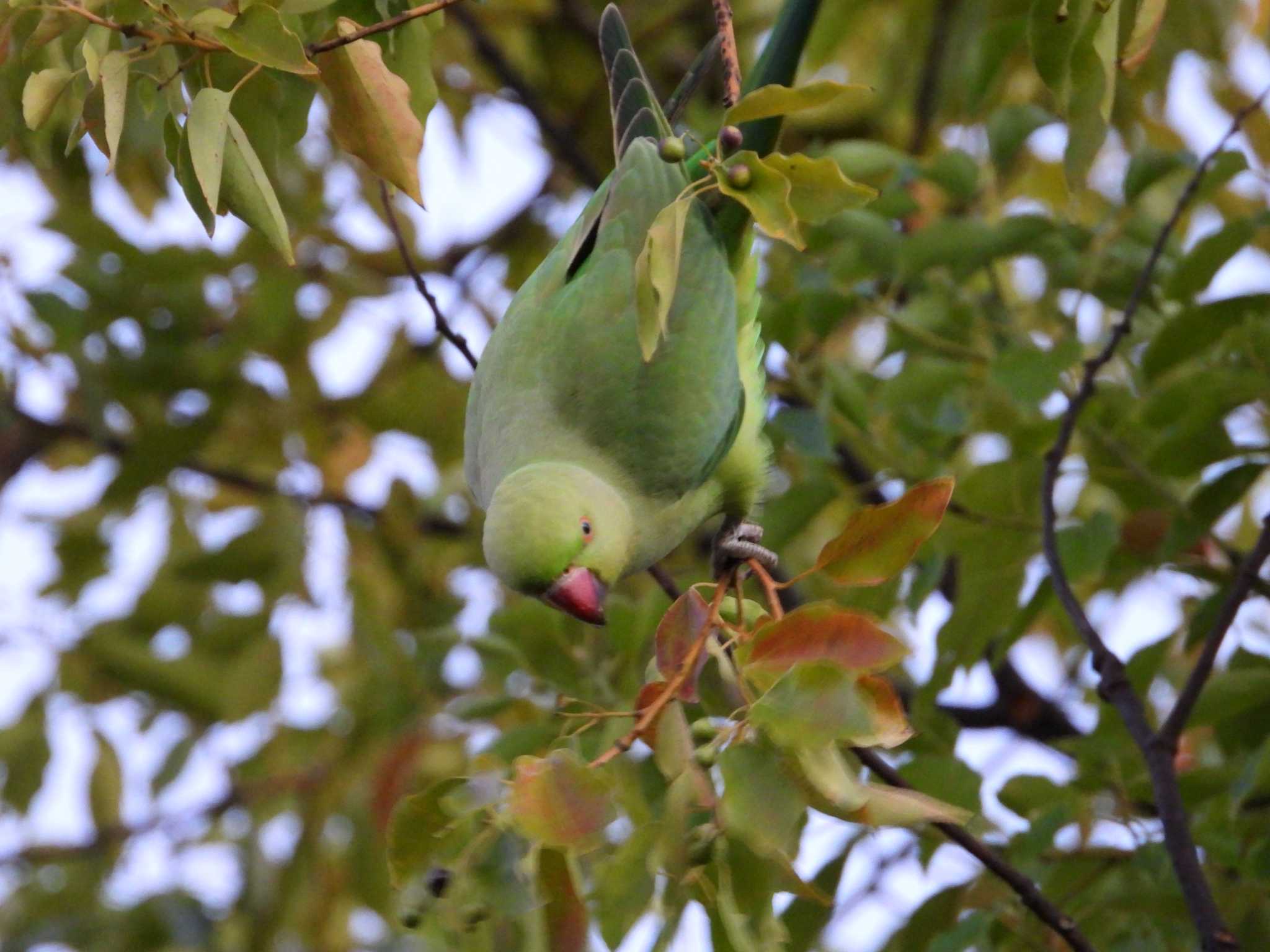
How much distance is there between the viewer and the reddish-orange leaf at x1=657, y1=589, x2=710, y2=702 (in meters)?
1.68

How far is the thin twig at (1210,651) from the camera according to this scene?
2.21 meters

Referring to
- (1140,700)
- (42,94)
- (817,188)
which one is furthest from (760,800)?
(1140,700)

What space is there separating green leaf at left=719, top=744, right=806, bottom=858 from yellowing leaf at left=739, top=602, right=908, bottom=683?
105 millimetres

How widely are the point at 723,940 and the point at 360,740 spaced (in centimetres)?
254

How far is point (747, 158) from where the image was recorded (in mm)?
1624

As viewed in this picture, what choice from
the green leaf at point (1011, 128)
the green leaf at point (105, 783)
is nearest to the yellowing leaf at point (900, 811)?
the green leaf at point (1011, 128)

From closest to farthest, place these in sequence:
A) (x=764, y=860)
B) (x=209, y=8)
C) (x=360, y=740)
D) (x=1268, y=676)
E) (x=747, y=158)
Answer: (x=764, y=860) → (x=747, y=158) → (x=209, y=8) → (x=1268, y=676) → (x=360, y=740)

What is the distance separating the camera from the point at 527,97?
14.2ft

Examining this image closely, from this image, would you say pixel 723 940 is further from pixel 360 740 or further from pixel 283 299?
pixel 283 299

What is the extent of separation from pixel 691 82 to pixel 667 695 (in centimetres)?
166

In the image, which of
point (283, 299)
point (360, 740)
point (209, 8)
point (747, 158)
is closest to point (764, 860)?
point (747, 158)

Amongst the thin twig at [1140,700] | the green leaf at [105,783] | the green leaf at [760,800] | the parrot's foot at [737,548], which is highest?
the green leaf at [760,800]

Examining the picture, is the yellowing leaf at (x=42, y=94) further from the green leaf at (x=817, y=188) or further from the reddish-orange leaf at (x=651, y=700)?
the reddish-orange leaf at (x=651, y=700)

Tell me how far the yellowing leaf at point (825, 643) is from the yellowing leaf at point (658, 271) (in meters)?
0.34
